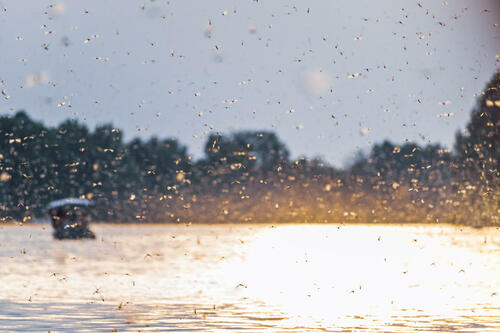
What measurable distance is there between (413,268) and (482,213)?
215ft

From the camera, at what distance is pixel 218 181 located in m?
175

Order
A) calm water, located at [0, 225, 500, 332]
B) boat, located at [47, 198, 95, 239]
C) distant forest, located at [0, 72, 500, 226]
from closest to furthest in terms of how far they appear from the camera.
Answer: calm water, located at [0, 225, 500, 332] → boat, located at [47, 198, 95, 239] → distant forest, located at [0, 72, 500, 226]

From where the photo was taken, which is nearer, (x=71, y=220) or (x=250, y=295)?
(x=250, y=295)

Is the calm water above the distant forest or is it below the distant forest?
below

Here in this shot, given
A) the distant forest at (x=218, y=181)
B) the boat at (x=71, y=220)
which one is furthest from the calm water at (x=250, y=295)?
the distant forest at (x=218, y=181)

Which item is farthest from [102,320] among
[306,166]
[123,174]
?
[306,166]

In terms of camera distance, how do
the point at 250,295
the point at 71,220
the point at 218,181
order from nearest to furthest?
the point at 250,295
the point at 71,220
the point at 218,181

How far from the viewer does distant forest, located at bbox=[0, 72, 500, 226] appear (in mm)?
128125

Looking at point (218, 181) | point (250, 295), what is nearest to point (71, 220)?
point (250, 295)

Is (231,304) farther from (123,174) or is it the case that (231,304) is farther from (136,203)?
(136,203)

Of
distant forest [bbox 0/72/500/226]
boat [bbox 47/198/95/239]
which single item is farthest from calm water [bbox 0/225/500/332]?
distant forest [bbox 0/72/500/226]

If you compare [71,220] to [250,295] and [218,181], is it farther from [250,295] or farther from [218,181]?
[218,181]

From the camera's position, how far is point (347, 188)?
180m

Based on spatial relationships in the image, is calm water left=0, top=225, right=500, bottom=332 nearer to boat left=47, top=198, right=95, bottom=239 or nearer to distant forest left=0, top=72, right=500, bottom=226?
boat left=47, top=198, right=95, bottom=239
